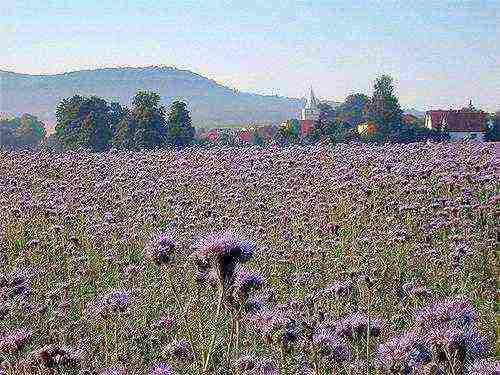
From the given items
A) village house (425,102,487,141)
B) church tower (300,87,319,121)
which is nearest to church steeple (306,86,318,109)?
church tower (300,87,319,121)

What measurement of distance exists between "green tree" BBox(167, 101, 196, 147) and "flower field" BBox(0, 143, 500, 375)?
19.6m

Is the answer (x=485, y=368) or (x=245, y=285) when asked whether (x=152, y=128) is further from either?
(x=485, y=368)

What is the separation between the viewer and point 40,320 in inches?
227

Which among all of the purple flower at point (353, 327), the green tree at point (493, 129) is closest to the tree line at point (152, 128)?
the green tree at point (493, 129)

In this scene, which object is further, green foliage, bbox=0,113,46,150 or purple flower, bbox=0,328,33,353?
green foliage, bbox=0,113,46,150

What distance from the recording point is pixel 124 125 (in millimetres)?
33438

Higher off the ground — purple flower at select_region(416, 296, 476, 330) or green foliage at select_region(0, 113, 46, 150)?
purple flower at select_region(416, 296, 476, 330)

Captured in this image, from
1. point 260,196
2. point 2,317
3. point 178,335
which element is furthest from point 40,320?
point 260,196

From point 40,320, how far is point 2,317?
666 mm

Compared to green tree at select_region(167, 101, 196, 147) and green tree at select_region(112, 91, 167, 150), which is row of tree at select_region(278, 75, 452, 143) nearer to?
green tree at select_region(167, 101, 196, 147)

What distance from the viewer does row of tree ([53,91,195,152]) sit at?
31.9m

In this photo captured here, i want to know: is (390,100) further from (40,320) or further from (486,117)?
(40,320)

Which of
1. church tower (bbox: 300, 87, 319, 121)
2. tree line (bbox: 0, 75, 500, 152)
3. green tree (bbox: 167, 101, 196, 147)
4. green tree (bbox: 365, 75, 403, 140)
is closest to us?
tree line (bbox: 0, 75, 500, 152)

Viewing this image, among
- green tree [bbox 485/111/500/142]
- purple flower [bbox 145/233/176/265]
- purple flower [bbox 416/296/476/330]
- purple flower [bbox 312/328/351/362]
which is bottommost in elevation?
green tree [bbox 485/111/500/142]
